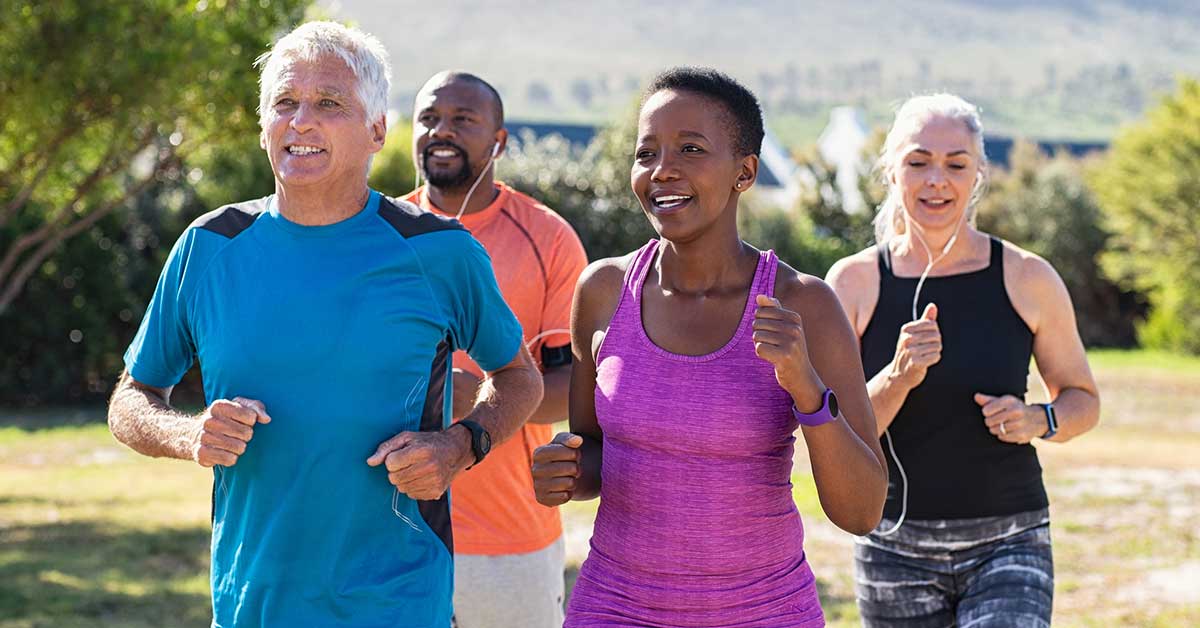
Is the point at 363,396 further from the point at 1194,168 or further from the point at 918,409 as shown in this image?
the point at 1194,168

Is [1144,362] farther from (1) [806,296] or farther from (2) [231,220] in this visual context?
(2) [231,220]

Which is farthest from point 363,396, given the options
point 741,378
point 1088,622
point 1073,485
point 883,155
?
point 1073,485

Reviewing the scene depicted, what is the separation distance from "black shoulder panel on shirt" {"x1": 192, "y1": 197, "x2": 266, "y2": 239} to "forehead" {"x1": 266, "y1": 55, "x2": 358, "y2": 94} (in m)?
0.30

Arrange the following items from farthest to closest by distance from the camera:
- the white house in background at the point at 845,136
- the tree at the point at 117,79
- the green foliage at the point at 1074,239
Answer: the white house in background at the point at 845,136 < the green foliage at the point at 1074,239 < the tree at the point at 117,79

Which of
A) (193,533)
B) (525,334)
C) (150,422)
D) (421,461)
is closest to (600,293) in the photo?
(421,461)

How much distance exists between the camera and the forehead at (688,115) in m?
3.21

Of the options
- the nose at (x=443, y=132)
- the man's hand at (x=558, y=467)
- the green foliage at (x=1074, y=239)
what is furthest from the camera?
the green foliage at (x=1074, y=239)

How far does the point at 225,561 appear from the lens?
324cm

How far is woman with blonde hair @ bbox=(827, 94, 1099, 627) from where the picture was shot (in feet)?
14.0

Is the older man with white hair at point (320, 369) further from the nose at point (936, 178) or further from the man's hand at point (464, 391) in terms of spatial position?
the nose at point (936, 178)

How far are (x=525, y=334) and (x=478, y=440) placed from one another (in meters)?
1.43

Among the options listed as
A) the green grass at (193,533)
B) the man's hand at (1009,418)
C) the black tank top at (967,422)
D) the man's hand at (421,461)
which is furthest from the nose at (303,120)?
the green grass at (193,533)

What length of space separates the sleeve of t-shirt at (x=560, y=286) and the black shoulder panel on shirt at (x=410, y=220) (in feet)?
4.25

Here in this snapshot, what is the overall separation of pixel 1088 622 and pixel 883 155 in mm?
4871
